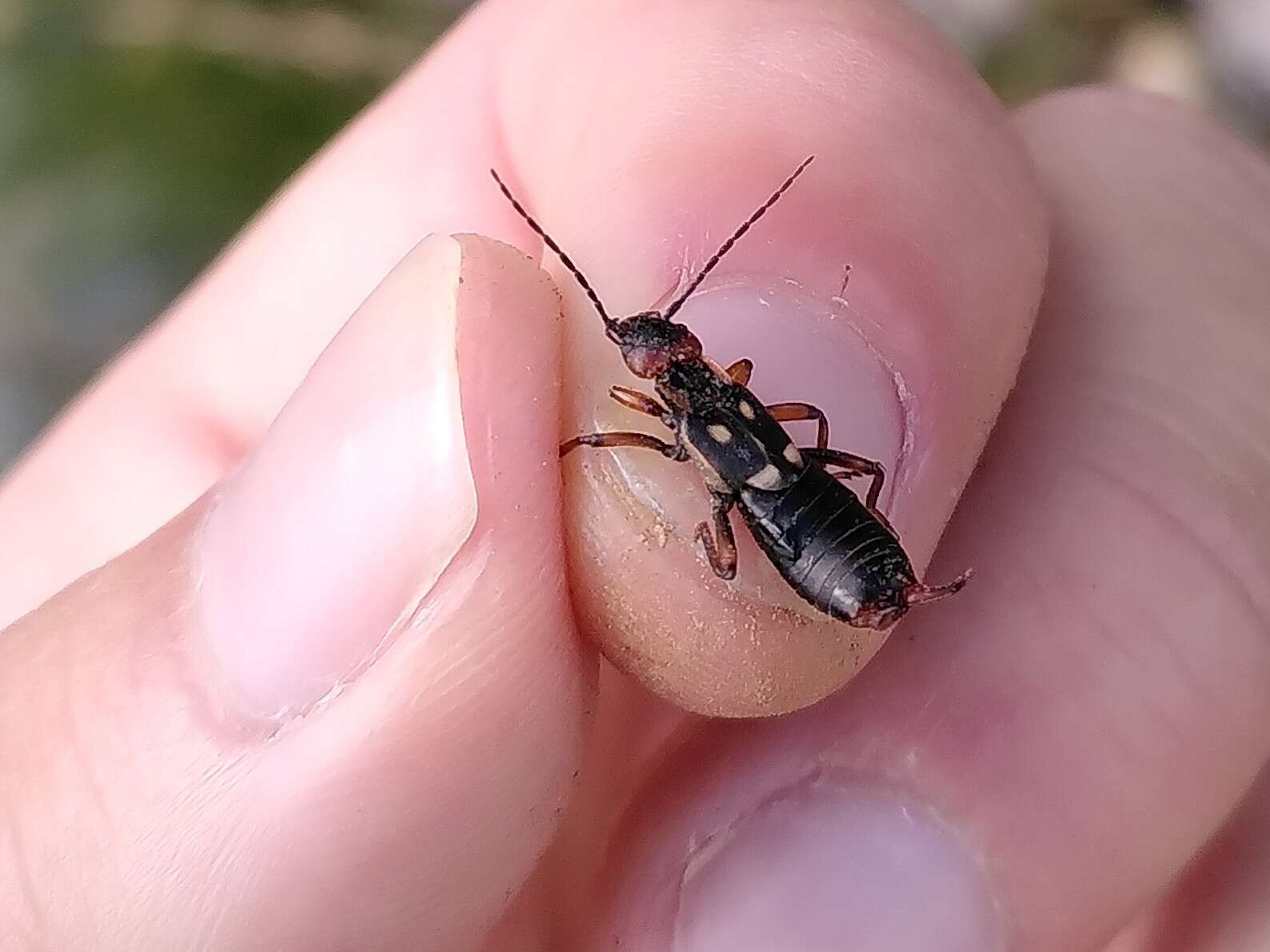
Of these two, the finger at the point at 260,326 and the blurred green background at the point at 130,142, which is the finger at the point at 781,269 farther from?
the blurred green background at the point at 130,142

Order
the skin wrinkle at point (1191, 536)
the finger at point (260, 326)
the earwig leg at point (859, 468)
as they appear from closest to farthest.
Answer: the earwig leg at point (859, 468) < the skin wrinkle at point (1191, 536) < the finger at point (260, 326)

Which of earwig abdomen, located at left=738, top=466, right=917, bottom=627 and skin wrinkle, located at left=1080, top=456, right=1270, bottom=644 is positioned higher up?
earwig abdomen, located at left=738, top=466, right=917, bottom=627

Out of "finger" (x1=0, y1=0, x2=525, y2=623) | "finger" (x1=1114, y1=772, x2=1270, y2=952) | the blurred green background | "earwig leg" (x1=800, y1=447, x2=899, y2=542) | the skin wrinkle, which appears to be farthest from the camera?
the blurred green background

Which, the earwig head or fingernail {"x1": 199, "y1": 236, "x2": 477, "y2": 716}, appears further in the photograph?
the earwig head

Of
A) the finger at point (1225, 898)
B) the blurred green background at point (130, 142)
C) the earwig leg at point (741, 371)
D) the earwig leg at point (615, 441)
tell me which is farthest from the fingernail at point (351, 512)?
the blurred green background at point (130, 142)

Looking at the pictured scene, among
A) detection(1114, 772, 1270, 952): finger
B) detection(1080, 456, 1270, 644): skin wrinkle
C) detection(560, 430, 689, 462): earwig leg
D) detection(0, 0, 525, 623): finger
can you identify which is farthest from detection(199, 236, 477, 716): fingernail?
detection(1114, 772, 1270, 952): finger

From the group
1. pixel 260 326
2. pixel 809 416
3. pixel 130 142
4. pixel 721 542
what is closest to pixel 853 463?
pixel 809 416

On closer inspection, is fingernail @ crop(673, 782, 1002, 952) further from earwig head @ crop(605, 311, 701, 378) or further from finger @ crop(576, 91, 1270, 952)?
earwig head @ crop(605, 311, 701, 378)

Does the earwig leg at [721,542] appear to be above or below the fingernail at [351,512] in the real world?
below
